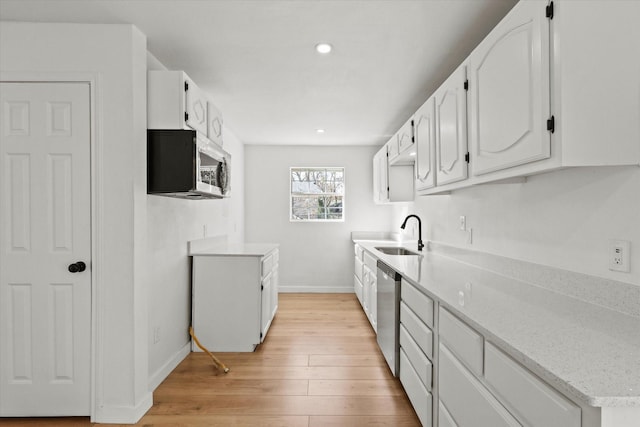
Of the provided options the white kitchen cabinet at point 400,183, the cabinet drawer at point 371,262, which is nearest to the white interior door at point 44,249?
the cabinet drawer at point 371,262

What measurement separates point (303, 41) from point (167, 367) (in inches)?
103

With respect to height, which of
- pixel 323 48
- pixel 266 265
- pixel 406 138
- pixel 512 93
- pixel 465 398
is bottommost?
pixel 465 398

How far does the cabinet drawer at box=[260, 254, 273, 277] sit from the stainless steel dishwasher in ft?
3.61

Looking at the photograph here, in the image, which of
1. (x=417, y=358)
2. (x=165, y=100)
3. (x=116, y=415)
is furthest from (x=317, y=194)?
(x=116, y=415)

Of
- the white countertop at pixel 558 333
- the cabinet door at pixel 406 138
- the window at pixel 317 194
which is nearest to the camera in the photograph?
the white countertop at pixel 558 333

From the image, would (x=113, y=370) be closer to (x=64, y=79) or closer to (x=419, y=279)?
(x=64, y=79)

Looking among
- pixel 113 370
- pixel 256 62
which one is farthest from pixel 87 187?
pixel 256 62

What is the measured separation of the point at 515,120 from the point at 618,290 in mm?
761

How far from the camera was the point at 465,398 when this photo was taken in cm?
142

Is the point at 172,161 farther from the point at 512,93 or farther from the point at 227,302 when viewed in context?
the point at 512,93

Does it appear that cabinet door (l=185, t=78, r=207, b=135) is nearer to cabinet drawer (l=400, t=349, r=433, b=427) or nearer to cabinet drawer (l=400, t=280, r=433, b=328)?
cabinet drawer (l=400, t=280, r=433, b=328)

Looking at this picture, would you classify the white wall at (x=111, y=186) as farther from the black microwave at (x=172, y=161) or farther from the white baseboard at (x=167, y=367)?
the white baseboard at (x=167, y=367)

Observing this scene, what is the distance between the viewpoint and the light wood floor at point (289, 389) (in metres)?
2.16

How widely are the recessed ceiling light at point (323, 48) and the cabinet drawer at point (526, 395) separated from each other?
2.04m
